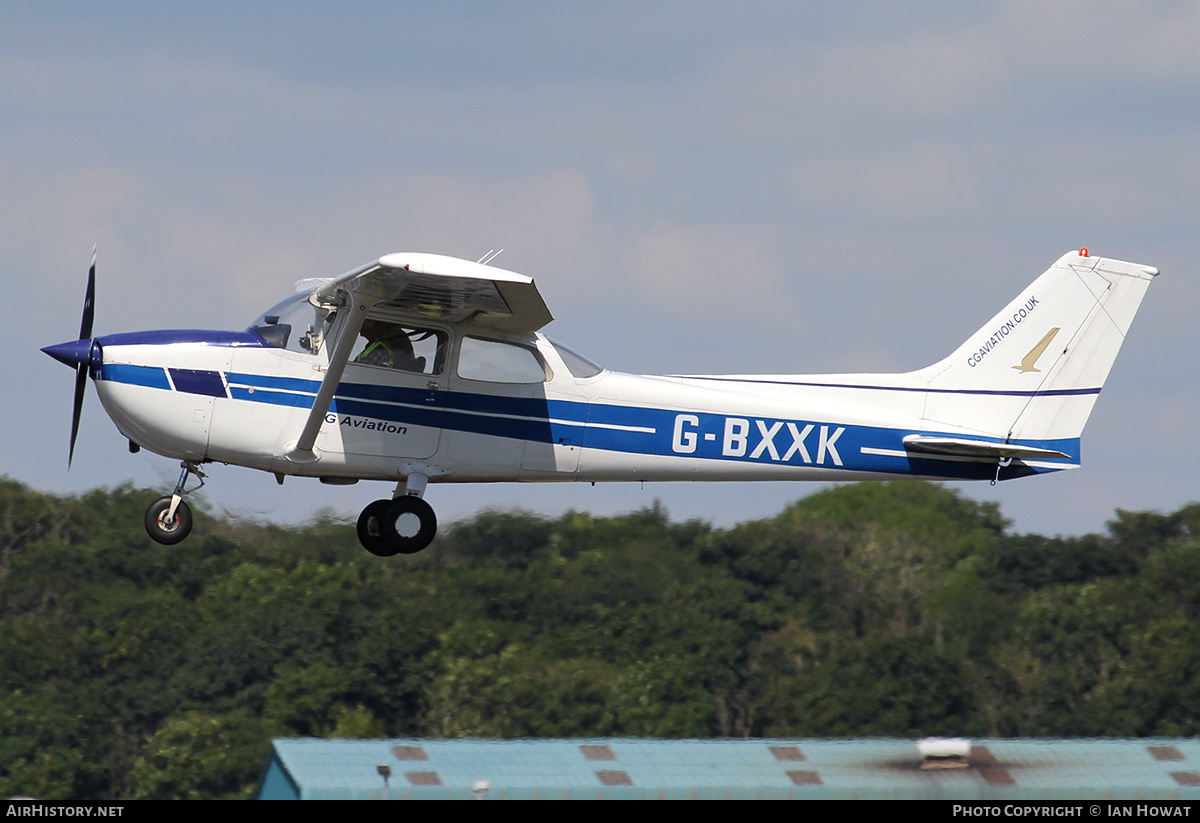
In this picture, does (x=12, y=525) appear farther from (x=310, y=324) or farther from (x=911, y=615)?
(x=310, y=324)

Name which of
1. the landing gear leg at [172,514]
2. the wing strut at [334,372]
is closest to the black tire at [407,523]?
the wing strut at [334,372]

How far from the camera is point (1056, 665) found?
4553cm

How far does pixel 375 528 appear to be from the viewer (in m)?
15.4

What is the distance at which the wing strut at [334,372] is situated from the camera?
1437cm

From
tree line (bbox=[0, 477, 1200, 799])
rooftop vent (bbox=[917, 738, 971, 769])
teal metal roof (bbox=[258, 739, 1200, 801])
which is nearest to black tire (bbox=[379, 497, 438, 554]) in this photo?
teal metal roof (bbox=[258, 739, 1200, 801])

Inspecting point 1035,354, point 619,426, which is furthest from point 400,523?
point 1035,354

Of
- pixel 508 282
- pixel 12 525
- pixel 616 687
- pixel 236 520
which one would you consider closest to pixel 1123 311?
pixel 508 282

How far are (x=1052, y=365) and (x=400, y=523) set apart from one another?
650 centimetres

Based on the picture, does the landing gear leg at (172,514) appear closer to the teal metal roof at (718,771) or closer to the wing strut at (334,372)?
the wing strut at (334,372)

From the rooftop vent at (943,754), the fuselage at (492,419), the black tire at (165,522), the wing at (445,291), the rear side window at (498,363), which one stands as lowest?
the rooftop vent at (943,754)

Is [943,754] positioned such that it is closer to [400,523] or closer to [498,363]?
[400,523]

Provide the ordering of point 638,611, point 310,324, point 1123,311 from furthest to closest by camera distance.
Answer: point 638,611 → point 1123,311 → point 310,324

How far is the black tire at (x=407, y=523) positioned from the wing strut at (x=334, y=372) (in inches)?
41.1
